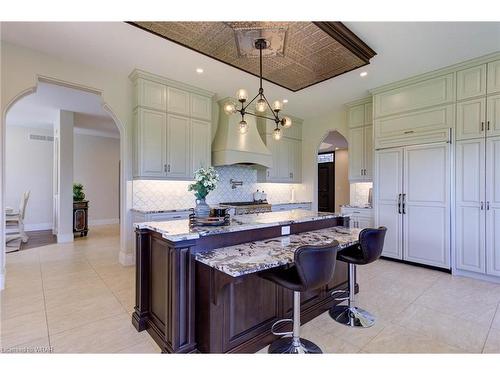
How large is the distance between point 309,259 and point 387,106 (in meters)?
3.93

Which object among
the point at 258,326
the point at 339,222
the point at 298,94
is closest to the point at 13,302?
the point at 258,326

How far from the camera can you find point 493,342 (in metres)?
2.09

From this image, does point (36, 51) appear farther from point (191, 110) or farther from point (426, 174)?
point (426, 174)

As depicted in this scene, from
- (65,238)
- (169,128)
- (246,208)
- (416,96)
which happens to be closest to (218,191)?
(246,208)

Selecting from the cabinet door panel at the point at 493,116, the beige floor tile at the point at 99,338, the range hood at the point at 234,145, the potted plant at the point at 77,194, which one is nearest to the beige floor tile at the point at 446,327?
the beige floor tile at the point at 99,338

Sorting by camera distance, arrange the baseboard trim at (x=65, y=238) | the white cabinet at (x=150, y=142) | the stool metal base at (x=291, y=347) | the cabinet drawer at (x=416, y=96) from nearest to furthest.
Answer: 1. the stool metal base at (x=291, y=347)
2. the cabinet drawer at (x=416, y=96)
3. the white cabinet at (x=150, y=142)
4. the baseboard trim at (x=65, y=238)

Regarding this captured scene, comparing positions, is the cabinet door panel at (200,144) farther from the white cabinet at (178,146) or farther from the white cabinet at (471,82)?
the white cabinet at (471,82)

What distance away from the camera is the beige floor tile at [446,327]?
6.86 feet

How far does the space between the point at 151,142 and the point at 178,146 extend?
468 mm

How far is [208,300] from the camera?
1.79m

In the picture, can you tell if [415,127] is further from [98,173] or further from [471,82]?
[98,173]

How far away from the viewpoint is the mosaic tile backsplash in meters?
4.30

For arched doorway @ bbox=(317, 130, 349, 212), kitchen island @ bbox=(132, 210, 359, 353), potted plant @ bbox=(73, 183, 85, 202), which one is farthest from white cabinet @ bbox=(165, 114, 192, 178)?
arched doorway @ bbox=(317, 130, 349, 212)

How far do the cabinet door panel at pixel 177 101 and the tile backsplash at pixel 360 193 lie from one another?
156 inches
